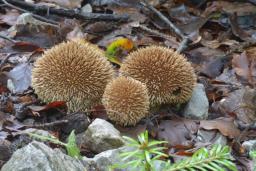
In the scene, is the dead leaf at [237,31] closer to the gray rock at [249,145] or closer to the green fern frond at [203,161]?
the gray rock at [249,145]

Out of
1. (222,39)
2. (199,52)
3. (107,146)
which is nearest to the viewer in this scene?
(107,146)

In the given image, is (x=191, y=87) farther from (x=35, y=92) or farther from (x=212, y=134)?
(x=35, y=92)

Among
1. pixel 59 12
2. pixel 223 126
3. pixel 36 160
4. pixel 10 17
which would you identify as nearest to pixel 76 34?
pixel 59 12

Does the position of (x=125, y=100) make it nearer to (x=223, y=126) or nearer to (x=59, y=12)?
(x=223, y=126)

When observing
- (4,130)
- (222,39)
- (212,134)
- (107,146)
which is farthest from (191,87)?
(222,39)

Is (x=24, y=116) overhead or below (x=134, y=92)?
below

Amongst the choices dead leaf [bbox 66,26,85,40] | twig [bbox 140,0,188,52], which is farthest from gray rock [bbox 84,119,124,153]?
dead leaf [bbox 66,26,85,40]

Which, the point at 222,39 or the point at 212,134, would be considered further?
the point at 222,39

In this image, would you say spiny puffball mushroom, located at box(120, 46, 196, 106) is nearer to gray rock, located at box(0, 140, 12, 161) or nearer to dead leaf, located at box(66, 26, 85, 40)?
gray rock, located at box(0, 140, 12, 161)
